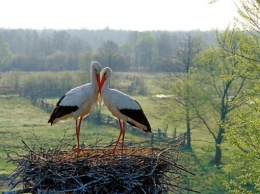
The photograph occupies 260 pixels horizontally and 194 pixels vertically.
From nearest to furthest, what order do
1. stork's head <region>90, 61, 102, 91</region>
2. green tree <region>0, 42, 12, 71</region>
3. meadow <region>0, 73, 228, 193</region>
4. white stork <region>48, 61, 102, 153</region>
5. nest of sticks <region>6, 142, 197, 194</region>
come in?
nest of sticks <region>6, 142, 197, 194</region> < white stork <region>48, 61, 102, 153</region> < stork's head <region>90, 61, 102, 91</region> < meadow <region>0, 73, 228, 193</region> < green tree <region>0, 42, 12, 71</region>

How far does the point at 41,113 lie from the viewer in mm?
34594

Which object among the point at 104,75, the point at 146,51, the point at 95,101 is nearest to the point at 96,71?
the point at 104,75

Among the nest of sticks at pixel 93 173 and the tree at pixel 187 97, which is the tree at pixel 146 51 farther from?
the nest of sticks at pixel 93 173

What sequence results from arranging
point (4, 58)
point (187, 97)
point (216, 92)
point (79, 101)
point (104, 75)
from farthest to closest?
1. point (4, 58)
2. point (187, 97)
3. point (216, 92)
4. point (104, 75)
5. point (79, 101)

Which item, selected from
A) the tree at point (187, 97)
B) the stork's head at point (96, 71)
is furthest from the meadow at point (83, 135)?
the stork's head at point (96, 71)

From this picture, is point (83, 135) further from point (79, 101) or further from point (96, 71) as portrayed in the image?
point (79, 101)

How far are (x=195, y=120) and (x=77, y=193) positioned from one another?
21667mm

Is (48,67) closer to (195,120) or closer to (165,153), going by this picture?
(195,120)

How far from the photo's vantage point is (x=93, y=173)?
6.15 metres

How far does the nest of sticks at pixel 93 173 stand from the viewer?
240 inches

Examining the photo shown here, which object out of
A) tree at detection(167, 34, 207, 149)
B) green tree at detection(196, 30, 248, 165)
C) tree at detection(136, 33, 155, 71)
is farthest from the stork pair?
tree at detection(136, 33, 155, 71)

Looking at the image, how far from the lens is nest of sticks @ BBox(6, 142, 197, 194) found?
6086 millimetres

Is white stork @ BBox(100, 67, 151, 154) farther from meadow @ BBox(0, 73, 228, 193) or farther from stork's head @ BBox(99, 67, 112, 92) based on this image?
meadow @ BBox(0, 73, 228, 193)

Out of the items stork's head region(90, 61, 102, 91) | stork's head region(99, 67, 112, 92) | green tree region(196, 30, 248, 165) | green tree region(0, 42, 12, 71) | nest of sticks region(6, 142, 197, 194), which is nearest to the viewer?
nest of sticks region(6, 142, 197, 194)
